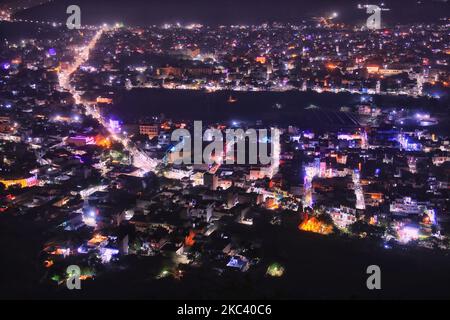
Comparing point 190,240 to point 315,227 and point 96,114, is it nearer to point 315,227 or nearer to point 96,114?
point 315,227

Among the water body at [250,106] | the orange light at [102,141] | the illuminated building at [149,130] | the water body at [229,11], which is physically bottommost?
the orange light at [102,141]

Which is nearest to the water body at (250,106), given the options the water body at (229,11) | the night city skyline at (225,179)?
the night city skyline at (225,179)

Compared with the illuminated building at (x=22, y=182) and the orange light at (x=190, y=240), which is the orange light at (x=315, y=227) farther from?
the illuminated building at (x=22, y=182)

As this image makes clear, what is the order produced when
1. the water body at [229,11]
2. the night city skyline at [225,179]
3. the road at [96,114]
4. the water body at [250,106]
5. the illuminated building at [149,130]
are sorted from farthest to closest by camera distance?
1. the water body at [229,11]
2. the water body at [250,106]
3. the illuminated building at [149,130]
4. the road at [96,114]
5. the night city skyline at [225,179]

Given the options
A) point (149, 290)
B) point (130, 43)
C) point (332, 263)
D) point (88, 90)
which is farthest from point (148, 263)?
point (130, 43)

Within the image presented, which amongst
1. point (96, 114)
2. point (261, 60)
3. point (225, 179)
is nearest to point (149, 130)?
point (96, 114)

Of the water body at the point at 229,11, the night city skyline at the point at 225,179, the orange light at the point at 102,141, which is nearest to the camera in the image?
the night city skyline at the point at 225,179

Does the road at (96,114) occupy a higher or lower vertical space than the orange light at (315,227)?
higher

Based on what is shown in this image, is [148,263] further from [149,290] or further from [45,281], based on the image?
[45,281]

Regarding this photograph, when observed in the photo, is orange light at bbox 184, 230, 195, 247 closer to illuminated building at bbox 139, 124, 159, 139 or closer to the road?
the road

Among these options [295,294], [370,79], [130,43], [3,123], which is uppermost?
[130,43]

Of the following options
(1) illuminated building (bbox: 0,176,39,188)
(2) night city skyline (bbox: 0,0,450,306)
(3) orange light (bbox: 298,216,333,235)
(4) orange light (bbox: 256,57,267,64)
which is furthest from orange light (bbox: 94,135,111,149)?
(4) orange light (bbox: 256,57,267,64)
